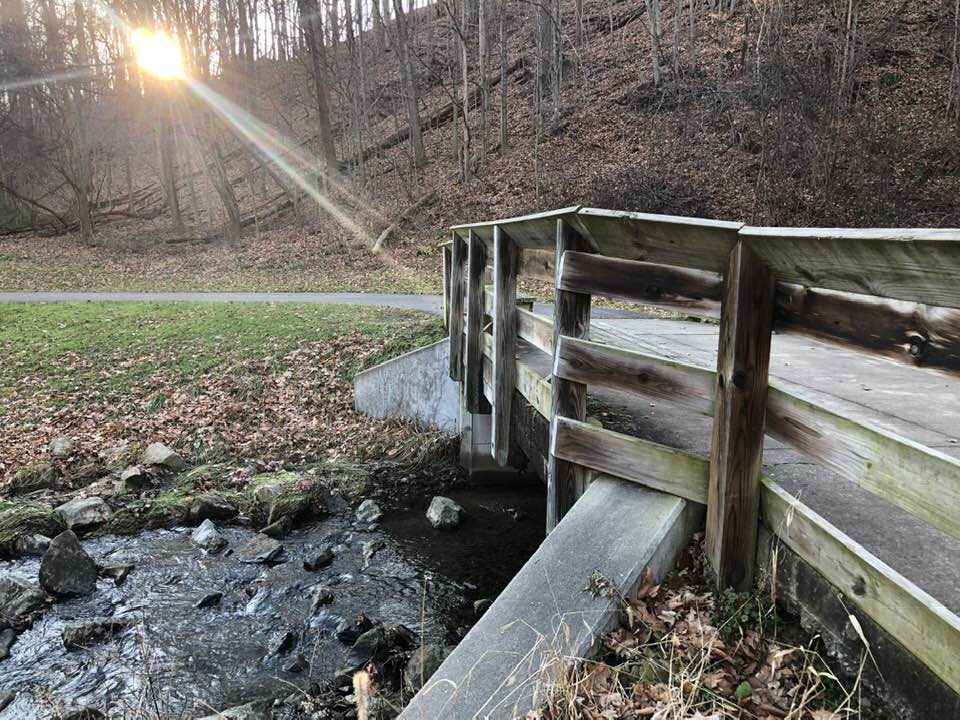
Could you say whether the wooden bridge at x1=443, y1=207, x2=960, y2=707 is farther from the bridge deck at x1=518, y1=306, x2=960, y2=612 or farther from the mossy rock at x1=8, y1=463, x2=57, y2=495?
the mossy rock at x1=8, y1=463, x2=57, y2=495

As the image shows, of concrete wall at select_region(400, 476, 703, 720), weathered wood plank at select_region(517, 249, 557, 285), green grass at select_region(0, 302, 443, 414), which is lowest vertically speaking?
green grass at select_region(0, 302, 443, 414)

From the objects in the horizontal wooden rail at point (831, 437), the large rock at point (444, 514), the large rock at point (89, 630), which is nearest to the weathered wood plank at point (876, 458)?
the horizontal wooden rail at point (831, 437)

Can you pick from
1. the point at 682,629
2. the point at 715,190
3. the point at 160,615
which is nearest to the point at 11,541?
the point at 160,615

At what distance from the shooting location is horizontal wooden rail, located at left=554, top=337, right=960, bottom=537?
192 centimetres

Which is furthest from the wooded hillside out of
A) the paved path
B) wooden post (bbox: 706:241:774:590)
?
wooden post (bbox: 706:241:774:590)

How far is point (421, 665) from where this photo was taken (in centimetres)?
393

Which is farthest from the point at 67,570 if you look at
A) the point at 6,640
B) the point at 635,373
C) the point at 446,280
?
the point at 446,280

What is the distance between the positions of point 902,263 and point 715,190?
17.0 meters

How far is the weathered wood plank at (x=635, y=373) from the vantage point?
9.92 feet

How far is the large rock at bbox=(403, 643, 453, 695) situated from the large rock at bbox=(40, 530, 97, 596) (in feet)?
10.7

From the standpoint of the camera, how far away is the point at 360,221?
23.6m

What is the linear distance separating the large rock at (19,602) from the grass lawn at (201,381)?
3.01m

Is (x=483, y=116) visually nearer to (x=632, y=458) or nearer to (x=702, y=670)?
(x=632, y=458)

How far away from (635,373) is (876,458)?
131cm
